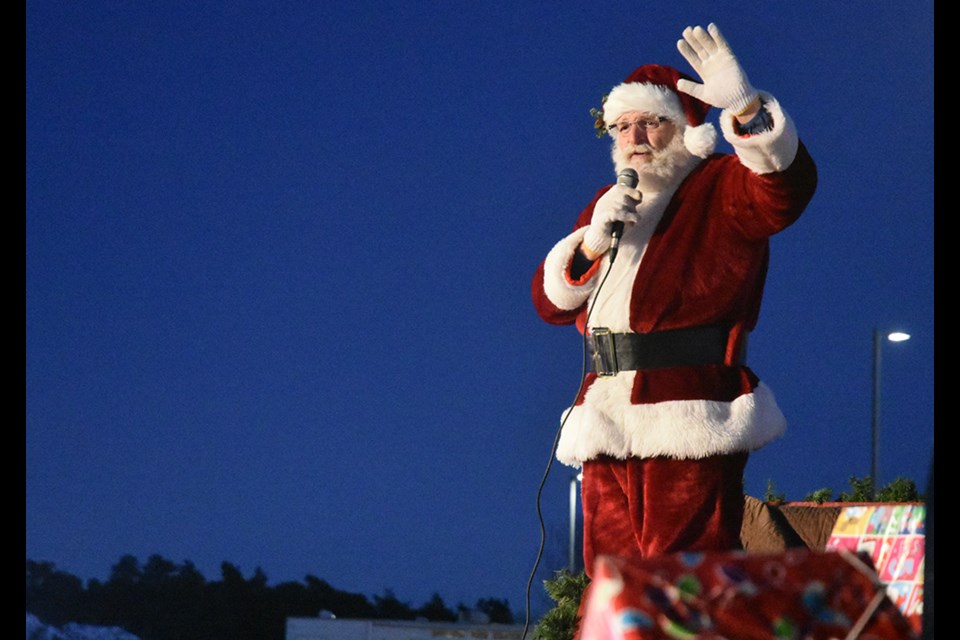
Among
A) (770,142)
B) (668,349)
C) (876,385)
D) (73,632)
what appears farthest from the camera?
(73,632)

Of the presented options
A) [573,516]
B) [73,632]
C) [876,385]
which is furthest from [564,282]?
[73,632]

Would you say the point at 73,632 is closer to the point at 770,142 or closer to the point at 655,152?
the point at 655,152

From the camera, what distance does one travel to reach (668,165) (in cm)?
296

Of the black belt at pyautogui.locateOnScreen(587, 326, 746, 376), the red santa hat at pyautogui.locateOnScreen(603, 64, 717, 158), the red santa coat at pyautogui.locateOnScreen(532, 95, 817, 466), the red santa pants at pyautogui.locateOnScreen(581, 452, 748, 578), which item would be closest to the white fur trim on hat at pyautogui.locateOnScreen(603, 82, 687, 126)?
the red santa hat at pyautogui.locateOnScreen(603, 64, 717, 158)

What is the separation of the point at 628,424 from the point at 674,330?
0.76 ft

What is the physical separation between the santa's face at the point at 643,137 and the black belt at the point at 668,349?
0.42 metres

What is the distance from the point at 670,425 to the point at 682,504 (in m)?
0.17

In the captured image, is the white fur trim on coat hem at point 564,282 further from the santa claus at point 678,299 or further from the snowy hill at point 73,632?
the snowy hill at point 73,632

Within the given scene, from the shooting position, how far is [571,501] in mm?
3891

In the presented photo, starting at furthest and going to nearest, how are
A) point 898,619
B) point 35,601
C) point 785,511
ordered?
point 35,601
point 785,511
point 898,619

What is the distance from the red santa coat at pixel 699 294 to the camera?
107 inches

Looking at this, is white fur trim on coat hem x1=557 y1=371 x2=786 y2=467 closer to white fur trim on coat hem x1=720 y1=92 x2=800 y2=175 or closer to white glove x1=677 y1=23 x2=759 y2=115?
white fur trim on coat hem x1=720 y1=92 x2=800 y2=175
